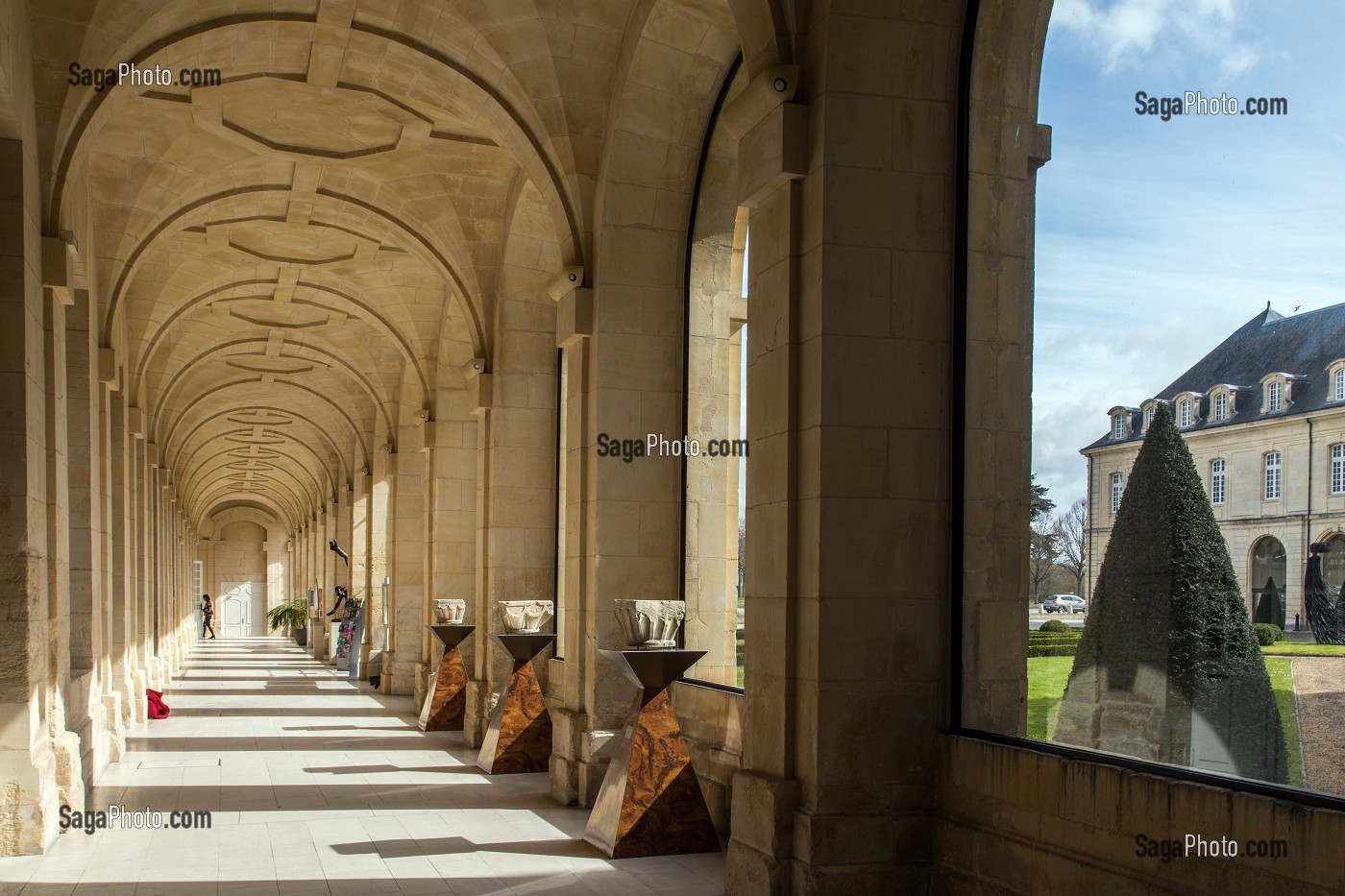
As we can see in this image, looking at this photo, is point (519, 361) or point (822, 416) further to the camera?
point (519, 361)

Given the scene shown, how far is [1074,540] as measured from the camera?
5727 mm

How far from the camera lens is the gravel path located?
162 inches

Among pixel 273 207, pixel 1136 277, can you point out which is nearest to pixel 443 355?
pixel 273 207

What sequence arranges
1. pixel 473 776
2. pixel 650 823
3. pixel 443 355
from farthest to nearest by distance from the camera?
pixel 443 355, pixel 473 776, pixel 650 823

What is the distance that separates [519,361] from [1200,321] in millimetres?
9410

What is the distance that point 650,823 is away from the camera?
7777 millimetres

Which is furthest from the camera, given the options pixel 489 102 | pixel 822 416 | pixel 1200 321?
pixel 489 102

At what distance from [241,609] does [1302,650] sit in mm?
56236

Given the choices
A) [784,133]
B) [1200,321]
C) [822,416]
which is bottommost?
[822,416]

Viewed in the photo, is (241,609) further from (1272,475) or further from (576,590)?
(1272,475)

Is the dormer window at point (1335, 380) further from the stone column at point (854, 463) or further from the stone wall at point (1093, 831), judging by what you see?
Answer: the stone column at point (854, 463)

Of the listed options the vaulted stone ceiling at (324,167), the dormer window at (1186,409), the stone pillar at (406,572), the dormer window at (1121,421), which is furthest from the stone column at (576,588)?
the stone pillar at (406,572)

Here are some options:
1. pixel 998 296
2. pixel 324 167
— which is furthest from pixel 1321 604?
pixel 324 167

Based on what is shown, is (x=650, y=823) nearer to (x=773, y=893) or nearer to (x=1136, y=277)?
(x=773, y=893)
